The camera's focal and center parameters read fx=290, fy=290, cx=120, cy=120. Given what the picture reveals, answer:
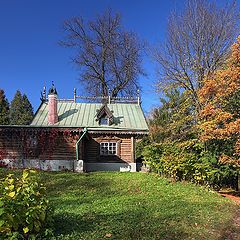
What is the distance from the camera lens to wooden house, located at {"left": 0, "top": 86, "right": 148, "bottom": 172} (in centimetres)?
2091

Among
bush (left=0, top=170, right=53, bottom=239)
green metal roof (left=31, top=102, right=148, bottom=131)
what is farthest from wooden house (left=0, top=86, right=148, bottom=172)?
bush (left=0, top=170, right=53, bottom=239)

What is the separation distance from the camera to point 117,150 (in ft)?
74.6

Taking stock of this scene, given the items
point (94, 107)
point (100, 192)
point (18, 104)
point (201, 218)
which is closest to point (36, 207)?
point (201, 218)

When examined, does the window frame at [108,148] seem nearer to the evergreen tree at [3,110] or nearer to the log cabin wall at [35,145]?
the log cabin wall at [35,145]

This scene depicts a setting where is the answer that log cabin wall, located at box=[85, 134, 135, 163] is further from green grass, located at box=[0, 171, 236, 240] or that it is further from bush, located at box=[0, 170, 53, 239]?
bush, located at box=[0, 170, 53, 239]

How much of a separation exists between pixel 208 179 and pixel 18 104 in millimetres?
41485

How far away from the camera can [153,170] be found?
19.2m

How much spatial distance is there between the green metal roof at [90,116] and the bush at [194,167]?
6.82 m

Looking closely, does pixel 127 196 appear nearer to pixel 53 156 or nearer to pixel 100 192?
pixel 100 192

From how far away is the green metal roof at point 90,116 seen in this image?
23.2 meters

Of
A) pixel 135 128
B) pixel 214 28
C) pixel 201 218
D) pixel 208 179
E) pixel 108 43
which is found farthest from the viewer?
pixel 108 43

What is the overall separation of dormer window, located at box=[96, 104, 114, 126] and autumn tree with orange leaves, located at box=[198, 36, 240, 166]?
11.0 metres

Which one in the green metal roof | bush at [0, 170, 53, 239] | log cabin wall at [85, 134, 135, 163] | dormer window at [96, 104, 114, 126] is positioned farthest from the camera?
dormer window at [96, 104, 114, 126]

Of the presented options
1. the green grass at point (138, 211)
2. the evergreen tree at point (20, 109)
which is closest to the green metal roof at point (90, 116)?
the green grass at point (138, 211)
